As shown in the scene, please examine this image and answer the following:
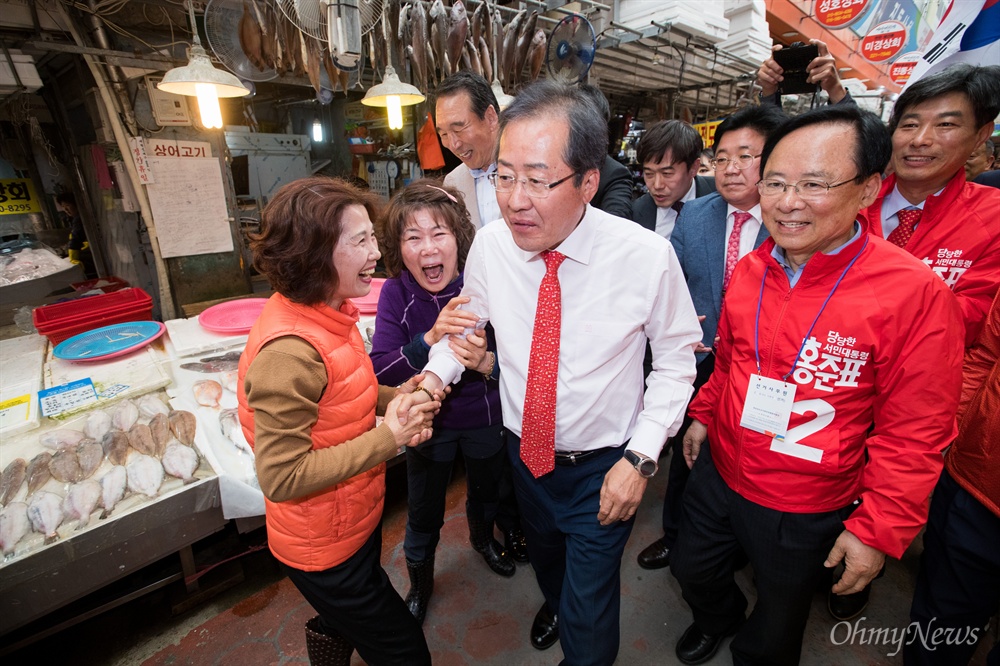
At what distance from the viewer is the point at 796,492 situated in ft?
5.27

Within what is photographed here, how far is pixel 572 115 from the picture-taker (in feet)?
4.54

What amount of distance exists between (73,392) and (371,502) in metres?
2.03

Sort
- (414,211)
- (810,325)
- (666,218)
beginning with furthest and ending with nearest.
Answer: (666,218)
(414,211)
(810,325)

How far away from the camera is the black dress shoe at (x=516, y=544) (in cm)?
286

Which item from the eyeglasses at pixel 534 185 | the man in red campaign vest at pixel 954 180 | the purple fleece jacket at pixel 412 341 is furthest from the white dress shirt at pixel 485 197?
the man in red campaign vest at pixel 954 180

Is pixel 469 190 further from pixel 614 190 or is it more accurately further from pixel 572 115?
pixel 572 115

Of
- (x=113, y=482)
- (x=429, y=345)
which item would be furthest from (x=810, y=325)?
(x=113, y=482)

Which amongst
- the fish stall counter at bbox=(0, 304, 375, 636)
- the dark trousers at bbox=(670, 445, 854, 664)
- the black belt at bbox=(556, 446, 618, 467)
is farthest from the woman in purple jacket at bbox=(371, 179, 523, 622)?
the dark trousers at bbox=(670, 445, 854, 664)

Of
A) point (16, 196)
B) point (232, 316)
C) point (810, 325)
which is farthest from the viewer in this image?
point (16, 196)

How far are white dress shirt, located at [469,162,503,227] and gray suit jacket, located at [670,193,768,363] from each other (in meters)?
1.14

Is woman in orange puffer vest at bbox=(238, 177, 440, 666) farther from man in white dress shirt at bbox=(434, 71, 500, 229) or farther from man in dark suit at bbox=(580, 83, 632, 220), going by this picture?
man in dark suit at bbox=(580, 83, 632, 220)

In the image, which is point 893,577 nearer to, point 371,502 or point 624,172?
point 624,172

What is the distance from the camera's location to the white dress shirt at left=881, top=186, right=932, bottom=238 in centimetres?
217

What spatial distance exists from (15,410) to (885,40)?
34.2 feet
